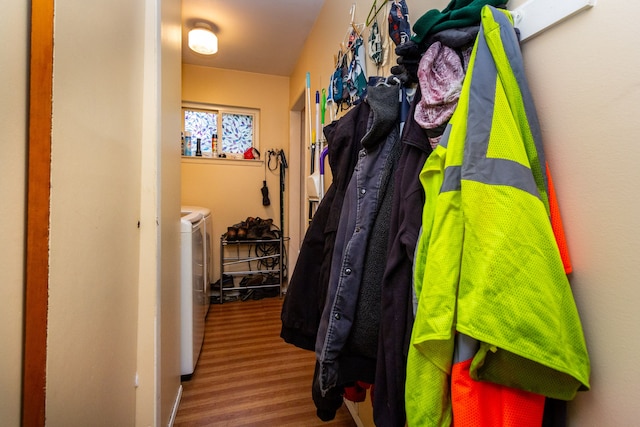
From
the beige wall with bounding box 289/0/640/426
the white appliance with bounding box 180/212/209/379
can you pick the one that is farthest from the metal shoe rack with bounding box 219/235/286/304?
the beige wall with bounding box 289/0/640/426

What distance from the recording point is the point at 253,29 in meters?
2.37

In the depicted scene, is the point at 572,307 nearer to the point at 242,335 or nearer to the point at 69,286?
the point at 69,286

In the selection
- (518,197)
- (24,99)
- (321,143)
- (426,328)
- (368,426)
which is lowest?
(368,426)

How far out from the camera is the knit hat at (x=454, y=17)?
0.59m

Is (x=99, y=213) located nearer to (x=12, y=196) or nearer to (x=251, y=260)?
(x=12, y=196)

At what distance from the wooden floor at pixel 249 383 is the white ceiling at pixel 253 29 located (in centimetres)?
257

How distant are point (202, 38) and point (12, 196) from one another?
2355 millimetres

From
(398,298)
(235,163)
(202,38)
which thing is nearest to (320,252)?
(398,298)

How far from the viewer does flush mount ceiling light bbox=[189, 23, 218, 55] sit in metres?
2.26

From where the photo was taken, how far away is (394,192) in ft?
2.34

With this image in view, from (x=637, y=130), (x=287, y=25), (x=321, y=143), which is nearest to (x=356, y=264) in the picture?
(x=637, y=130)

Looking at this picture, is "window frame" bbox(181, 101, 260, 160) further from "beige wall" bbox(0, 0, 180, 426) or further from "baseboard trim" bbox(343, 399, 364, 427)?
"baseboard trim" bbox(343, 399, 364, 427)

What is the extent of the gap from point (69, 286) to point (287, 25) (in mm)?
2460

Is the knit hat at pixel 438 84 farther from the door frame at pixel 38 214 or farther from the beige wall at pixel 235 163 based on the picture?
the beige wall at pixel 235 163
